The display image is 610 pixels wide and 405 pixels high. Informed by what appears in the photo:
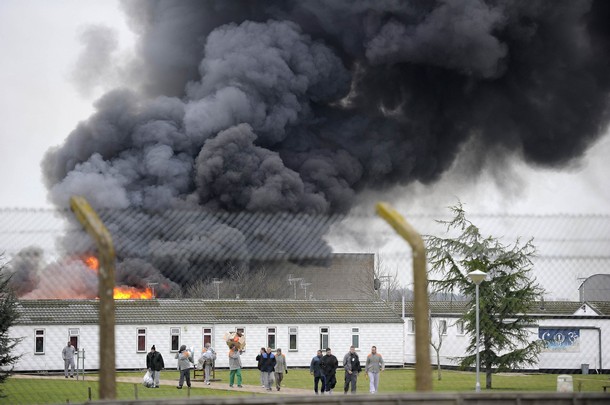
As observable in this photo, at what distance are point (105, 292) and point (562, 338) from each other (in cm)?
3149

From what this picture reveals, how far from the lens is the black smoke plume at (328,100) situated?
60.5 m

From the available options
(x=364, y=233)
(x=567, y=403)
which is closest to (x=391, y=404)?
(x=567, y=403)

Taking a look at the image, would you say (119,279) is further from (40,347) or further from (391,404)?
(391,404)

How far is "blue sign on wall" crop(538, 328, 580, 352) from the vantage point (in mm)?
37281

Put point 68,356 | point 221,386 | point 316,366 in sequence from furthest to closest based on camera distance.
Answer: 1. point 68,356
2. point 221,386
3. point 316,366

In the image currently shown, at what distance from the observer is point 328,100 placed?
70125mm

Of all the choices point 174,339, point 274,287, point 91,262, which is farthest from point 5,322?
point 174,339

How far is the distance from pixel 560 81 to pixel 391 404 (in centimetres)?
6476

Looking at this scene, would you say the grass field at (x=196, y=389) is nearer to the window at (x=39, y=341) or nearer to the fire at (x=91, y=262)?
the window at (x=39, y=341)

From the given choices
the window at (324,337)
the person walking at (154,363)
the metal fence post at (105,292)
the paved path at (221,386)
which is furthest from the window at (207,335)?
the metal fence post at (105,292)

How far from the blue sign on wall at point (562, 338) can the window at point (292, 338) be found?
862cm

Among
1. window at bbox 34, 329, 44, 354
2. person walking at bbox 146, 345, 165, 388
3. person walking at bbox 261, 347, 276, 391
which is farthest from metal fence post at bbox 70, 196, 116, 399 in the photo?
window at bbox 34, 329, 44, 354

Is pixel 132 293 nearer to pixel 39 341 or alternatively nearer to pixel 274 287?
pixel 274 287

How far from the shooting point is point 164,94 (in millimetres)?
71938
